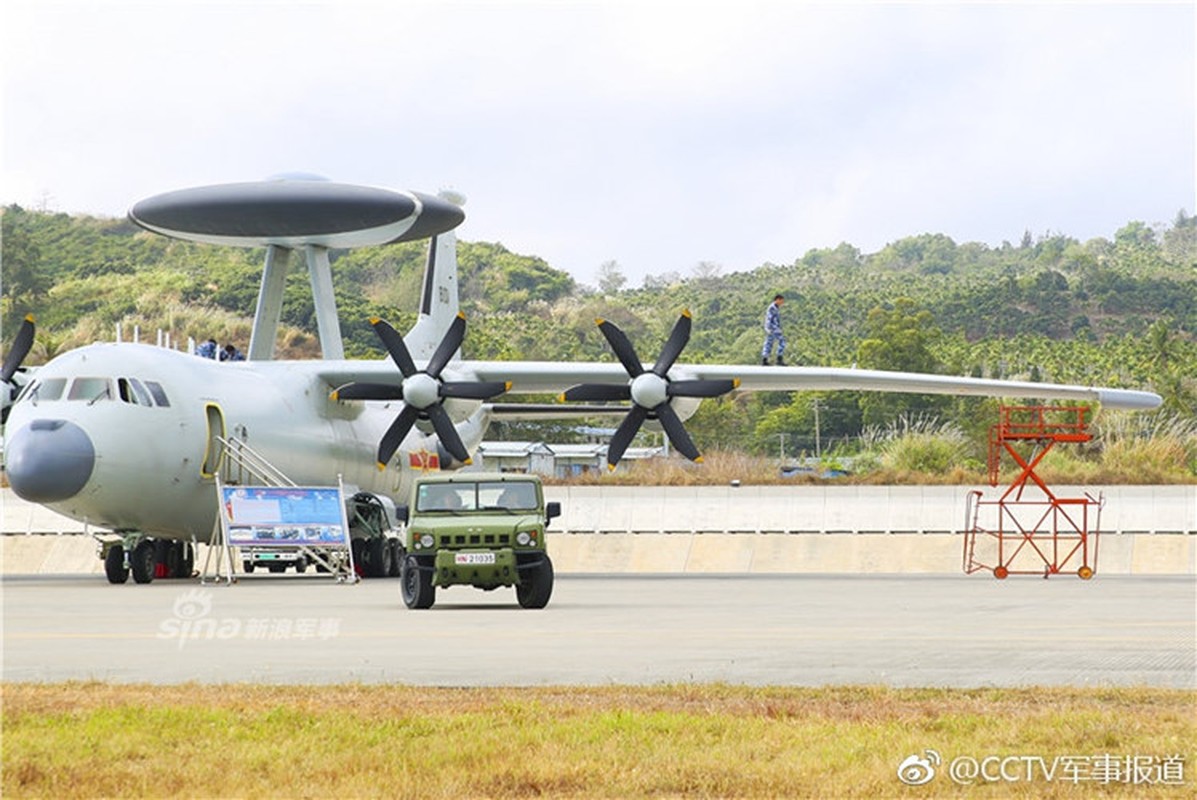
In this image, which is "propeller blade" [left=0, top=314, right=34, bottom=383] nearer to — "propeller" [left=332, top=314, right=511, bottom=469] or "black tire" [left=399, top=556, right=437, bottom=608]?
"propeller" [left=332, top=314, right=511, bottom=469]

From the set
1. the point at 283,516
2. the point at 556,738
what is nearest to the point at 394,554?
the point at 283,516

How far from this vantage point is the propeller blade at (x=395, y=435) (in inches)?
1221

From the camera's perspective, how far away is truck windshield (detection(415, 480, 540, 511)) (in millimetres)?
20969

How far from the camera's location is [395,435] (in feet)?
102

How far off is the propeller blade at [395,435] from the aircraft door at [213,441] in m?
3.25

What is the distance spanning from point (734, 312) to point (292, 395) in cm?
7896

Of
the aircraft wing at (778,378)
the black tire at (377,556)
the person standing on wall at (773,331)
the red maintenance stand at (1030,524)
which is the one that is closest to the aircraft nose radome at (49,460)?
the black tire at (377,556)

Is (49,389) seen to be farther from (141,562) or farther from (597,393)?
(597,393)

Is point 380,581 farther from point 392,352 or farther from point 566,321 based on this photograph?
point 566,321

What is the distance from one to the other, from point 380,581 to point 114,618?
10999 mm

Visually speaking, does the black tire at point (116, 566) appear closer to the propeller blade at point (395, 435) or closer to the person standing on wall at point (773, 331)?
the propeller blade at point (395, 435)

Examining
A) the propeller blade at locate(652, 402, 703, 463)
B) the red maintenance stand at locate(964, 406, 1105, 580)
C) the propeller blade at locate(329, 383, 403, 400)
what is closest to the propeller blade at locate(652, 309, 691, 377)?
the propeller blade at locate(652, 402, 703, 463)

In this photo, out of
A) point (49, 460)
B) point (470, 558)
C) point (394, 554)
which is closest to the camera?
point (470, 558)

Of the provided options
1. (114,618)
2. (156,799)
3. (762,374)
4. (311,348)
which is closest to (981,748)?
(156,799)
